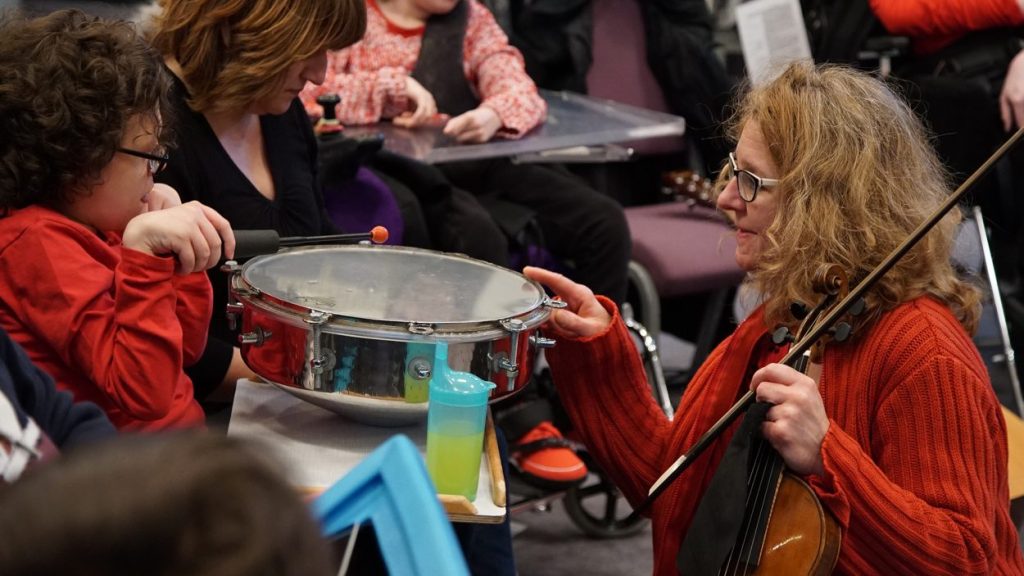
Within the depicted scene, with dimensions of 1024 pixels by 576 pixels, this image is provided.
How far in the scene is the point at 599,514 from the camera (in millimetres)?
2928

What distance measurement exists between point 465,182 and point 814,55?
1.33 meters

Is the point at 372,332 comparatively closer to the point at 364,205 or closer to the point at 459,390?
the point at 459,390

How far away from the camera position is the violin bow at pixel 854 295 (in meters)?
1.43

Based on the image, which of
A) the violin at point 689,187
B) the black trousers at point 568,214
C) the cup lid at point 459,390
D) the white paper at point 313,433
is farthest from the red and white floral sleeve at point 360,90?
the cup lid at point 459,390

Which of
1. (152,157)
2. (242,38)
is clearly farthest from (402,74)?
(152,157)

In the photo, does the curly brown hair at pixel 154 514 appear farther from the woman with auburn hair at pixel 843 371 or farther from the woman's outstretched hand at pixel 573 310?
the woman's outstretched hand at pixel 573 310

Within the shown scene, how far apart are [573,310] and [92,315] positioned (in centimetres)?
72

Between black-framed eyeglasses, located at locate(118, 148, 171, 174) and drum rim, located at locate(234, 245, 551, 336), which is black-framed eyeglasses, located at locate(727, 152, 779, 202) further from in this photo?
black-framed eyeglasses, located at locate(118, 148, 171, 174)

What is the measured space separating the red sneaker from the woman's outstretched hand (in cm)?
98

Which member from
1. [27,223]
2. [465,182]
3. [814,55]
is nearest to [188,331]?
[27,223]

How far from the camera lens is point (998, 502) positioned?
5.15ft

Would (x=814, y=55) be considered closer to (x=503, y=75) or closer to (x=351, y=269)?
(x=503, y=75)

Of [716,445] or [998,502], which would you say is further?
[716,445]

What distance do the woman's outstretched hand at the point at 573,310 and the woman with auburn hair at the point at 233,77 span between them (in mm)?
532
